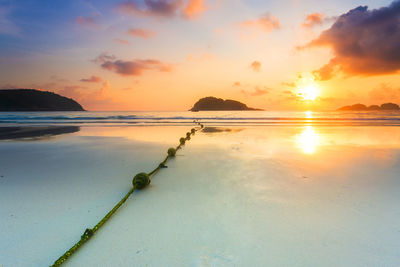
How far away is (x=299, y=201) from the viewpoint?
8.39 feet

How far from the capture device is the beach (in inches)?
64.4

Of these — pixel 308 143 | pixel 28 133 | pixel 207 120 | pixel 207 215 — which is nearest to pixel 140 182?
pixel 207 215

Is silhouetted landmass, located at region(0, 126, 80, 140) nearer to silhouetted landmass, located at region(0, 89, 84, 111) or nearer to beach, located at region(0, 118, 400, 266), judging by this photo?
beach, located at region(0, 118, 400, 266)

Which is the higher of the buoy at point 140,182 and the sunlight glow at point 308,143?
the buoy at point 140,182

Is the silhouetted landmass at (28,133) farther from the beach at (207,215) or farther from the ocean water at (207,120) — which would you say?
the beach at (207,215)

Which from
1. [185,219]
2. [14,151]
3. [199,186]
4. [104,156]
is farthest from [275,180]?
[14,151]

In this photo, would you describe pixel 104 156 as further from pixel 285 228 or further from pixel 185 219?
pixel 285 228

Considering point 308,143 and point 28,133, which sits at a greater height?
point 28,133

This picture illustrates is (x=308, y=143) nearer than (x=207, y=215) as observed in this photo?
No

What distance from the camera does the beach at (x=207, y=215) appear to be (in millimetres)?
1636

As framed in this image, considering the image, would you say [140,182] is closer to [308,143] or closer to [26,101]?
[308,143]

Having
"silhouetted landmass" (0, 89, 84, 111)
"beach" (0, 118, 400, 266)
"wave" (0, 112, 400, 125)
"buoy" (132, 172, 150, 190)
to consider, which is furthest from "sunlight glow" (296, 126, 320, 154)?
"silhouetted landmass" (0, 89, 84, 111)

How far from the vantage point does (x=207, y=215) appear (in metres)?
2.23

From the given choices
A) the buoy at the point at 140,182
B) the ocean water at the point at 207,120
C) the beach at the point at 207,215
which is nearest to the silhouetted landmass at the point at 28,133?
the ocean water at the point at 207,120
